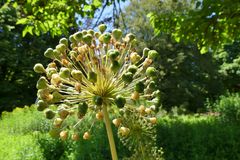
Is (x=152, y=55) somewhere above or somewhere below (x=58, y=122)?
above

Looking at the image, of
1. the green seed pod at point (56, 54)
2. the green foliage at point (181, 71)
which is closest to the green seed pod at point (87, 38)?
the green seed pod at point (56, 54)

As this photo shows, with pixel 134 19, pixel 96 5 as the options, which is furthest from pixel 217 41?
pixel 134 19

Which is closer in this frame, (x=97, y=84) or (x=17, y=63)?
(x=97, y=84)

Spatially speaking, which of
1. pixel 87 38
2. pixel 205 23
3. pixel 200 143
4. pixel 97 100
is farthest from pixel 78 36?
pixel 205 23

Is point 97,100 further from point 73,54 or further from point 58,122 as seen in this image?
point 73,54

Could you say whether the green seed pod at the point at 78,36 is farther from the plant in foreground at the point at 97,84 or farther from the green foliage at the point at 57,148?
the green foliage at the point at 57,148

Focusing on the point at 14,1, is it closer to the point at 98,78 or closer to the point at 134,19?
the point at 98,78

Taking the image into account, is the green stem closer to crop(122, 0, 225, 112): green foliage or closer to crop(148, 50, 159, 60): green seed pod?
crop(148, 50, 159, 60): green seed pod
